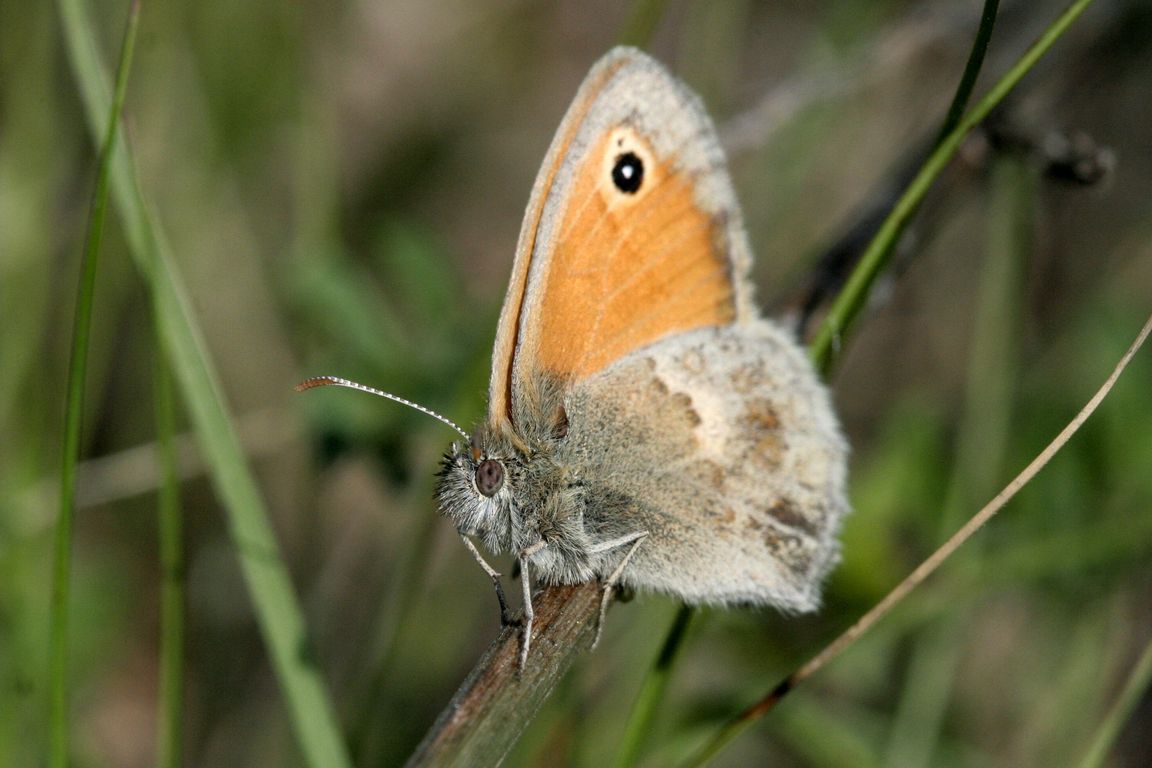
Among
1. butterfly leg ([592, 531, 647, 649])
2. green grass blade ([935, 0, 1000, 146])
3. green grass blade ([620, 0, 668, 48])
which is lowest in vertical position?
butterfly leg ([592, 531, 647, 649])

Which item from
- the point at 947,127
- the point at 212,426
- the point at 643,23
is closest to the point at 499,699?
the point at 212,426

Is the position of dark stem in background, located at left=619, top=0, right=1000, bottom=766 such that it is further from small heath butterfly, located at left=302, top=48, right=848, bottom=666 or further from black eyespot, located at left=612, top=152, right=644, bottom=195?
black eyespot, located at left=612, top=152, right=644, bottom=195

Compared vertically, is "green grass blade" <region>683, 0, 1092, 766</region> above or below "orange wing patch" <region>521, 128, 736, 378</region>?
below

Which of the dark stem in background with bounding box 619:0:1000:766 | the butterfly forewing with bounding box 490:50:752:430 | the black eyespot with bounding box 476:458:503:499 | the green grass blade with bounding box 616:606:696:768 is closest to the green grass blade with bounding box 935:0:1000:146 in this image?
the dark stem in background with bounding box 619:0:1000:766

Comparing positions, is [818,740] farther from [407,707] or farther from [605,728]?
[407,707]

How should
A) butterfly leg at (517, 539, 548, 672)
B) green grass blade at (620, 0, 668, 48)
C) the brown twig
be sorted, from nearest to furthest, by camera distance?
the brown twig, butterfly leg at (517, 539, 548, 672), green grass blade at (620, 0, 668, 48)

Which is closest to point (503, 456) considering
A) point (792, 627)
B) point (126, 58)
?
point (126, 58)

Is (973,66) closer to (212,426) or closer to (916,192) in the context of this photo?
(916,192)
